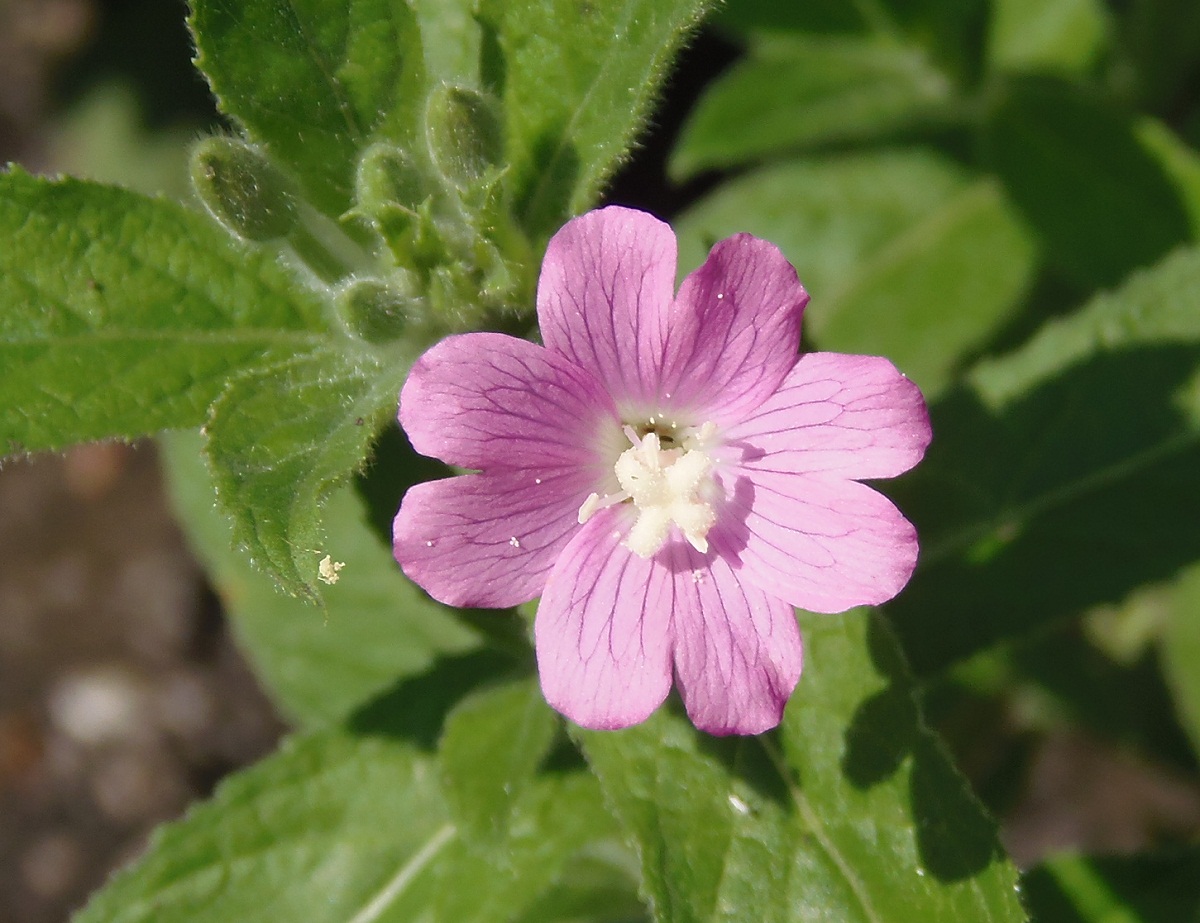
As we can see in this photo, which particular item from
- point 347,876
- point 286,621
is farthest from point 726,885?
point 286,621

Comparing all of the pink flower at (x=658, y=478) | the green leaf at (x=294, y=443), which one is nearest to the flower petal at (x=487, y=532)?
the pink flower at (x=658, y=478)

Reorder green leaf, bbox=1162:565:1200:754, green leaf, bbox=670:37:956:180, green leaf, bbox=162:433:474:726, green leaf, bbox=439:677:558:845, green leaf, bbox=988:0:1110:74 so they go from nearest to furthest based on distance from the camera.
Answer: green leaf, bbox=439:677:558:845 → green leaf, bbox=162:433:474:726 → green leaf, bbox=670:37:956:180 → green leaf, bbox=1162:565:1200:754 → green leaf, bbox=988:0:1110:74

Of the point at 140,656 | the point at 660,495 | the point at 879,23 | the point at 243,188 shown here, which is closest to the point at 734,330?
the point at 660,495

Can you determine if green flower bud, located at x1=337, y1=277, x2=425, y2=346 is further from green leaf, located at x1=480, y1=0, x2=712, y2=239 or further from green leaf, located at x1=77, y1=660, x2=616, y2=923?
green leaf, located at x1=77, y1=660, x2=616, y2=923

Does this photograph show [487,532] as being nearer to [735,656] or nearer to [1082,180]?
[735,656]

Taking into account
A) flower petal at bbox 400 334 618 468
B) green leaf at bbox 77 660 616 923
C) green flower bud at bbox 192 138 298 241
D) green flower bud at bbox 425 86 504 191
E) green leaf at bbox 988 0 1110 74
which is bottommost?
green leaf at bbox 77 660 616 923

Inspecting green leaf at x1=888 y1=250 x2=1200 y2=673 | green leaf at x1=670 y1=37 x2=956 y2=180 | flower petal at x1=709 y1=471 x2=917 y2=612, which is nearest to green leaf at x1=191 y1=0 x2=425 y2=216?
flower petal at x1=709 y1=471 x2=917 y2=612

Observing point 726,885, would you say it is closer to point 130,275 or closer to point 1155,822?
point 130,275
